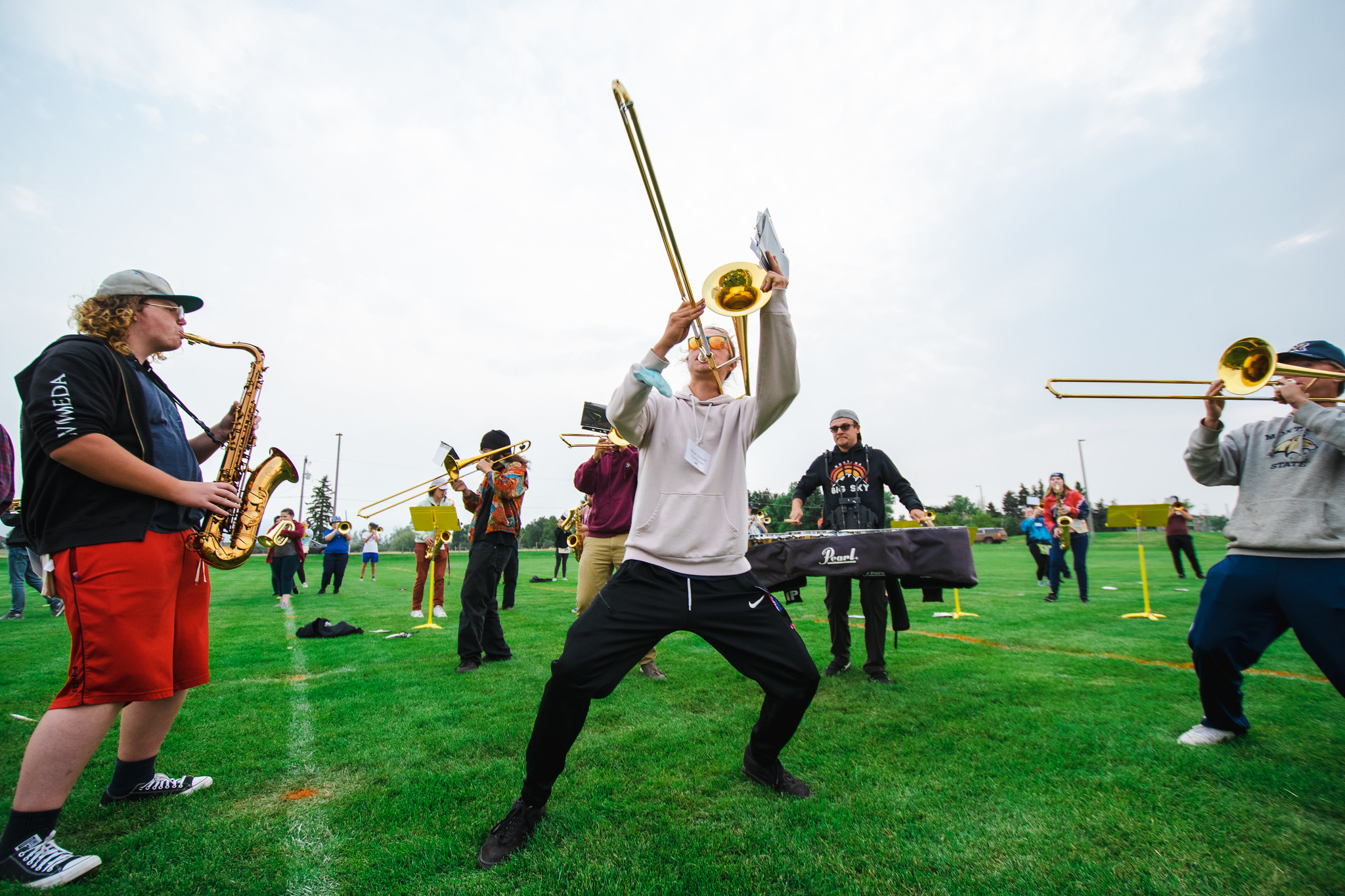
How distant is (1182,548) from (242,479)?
659 inches

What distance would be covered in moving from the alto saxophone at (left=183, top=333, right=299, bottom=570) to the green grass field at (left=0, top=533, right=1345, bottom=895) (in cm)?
118

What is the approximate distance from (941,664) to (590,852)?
13.6ft

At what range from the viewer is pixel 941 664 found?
17.6 feet

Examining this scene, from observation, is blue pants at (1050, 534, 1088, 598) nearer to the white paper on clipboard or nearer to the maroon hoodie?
the maroon hoodie

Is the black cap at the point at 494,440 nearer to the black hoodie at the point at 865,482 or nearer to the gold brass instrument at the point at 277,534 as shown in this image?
the gold brass instrument at the point at 277,534

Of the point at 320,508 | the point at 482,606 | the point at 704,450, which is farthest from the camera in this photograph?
the point at 320,508

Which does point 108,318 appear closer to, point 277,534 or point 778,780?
point 277,534

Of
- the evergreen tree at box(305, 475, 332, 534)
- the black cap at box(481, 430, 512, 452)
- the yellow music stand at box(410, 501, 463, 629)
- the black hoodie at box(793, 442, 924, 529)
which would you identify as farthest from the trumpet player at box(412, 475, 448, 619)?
the evergreen tree at box(305, 475, 332, 534)

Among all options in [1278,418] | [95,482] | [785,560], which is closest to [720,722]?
[785,560]

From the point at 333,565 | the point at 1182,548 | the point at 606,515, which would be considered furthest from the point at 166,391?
the point at 1182,548

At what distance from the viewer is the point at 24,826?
2.12 metres

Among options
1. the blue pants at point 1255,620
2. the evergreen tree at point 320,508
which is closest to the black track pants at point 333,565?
the blue pants at point 1255,620

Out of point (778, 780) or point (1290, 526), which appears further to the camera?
point (1290, 526)

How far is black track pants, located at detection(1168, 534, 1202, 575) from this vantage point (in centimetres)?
1274
